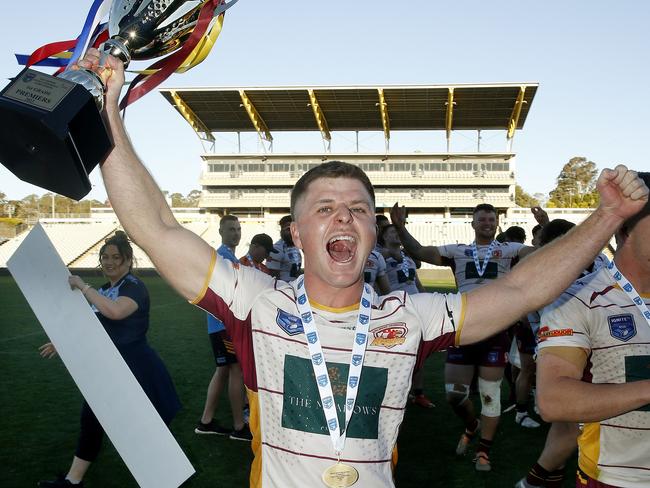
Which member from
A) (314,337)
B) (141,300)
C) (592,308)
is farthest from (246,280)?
(141,300)

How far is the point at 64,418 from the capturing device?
6578 mm

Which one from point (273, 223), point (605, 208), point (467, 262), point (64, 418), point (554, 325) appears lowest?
point (273, 223)

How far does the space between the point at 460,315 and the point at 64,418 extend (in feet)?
18.8

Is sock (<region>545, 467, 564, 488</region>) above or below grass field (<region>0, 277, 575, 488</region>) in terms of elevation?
above

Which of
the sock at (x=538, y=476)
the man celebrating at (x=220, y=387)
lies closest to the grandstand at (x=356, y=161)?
the man celebrating at (x=220, y=387)

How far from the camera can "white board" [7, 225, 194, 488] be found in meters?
1.92

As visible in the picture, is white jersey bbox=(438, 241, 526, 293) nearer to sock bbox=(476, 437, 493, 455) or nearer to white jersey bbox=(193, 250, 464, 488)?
sock bbox=(476, 437, 493, 455)

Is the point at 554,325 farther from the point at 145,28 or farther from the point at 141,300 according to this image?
the point at 141,300

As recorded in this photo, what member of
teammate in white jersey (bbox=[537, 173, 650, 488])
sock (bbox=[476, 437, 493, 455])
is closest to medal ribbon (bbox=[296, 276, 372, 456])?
teammate in white jersey (bbox=[537, 173, 650, 488])

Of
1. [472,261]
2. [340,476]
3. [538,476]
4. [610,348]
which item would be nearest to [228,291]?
[340,476]

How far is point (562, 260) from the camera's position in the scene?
1.92 m

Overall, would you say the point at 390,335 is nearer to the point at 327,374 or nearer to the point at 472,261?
the point at 327,374

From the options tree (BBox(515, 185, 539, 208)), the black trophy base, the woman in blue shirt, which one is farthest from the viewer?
tree (BBox(515, 185, 539, 208))

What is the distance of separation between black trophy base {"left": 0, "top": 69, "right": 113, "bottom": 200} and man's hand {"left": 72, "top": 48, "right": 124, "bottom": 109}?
0.21 metres
